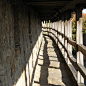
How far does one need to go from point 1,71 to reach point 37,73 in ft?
12.0

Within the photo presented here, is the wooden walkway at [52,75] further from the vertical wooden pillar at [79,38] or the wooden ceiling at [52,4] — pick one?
the wooden ceiling at [52,4]

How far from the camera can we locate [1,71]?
147 centimetres

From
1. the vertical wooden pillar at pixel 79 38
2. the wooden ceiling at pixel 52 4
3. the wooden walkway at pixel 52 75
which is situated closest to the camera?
the vertical wooden pillar at pixel 79 38

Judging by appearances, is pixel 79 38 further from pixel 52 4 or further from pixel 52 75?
pixel 52 75

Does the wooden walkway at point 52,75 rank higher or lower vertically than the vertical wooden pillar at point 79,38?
lower

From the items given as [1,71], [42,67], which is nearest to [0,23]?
[1,71]

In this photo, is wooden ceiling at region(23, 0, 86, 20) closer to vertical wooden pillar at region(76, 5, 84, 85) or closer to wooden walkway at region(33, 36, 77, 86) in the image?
vertical wooden pillar at region(76, 5, 84, 85)

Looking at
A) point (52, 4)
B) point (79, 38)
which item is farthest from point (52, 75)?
point (52, 4)

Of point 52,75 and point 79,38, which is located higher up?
point 79,38

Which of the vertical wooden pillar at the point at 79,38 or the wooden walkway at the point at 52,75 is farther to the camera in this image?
the wooden walkway at the point at 52,75

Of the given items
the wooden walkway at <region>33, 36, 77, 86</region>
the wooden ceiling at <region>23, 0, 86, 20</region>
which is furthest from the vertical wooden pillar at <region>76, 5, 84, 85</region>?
the wooden walkway at <region>33, 36, 77, 86</region>

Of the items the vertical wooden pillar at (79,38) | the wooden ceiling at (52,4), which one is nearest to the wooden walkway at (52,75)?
the vertical wooden pillar at (79,38)

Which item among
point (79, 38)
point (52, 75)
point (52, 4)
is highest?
point (52, 4)

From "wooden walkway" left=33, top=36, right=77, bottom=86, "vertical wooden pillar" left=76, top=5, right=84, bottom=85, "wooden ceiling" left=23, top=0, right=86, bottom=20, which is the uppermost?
"wooden ceiling" left=23, top=0, right=86, bottom=20
